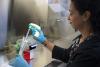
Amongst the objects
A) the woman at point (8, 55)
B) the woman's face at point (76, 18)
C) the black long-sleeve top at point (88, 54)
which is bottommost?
the woman at point (8, 55)

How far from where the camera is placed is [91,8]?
1085 mm

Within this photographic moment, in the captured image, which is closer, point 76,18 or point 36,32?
point 76,18

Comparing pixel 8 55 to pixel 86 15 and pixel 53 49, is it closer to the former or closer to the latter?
pixel 53 49

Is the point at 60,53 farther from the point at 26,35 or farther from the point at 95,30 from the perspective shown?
the point at 95,30

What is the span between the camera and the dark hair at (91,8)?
1.08 m

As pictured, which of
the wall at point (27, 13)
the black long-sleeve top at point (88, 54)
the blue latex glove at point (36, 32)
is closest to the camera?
the black long-sleeve top at point (88, 54)

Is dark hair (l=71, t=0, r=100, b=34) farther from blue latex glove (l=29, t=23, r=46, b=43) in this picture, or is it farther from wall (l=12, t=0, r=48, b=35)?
wall (l=12, t=0, r=48, b=35)

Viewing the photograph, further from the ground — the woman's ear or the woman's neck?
the woman's ear

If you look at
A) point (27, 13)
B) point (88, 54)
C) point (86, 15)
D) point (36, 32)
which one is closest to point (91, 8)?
point (86, 15)

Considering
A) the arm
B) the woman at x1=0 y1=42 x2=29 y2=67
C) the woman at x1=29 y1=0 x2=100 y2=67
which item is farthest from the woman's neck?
the woman at x1=0 y1=42 x2=29 y2=67

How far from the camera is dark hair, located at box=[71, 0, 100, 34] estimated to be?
A: 108 cm

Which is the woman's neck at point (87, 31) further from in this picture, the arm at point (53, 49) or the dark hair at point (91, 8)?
the arm at point (53, 49)

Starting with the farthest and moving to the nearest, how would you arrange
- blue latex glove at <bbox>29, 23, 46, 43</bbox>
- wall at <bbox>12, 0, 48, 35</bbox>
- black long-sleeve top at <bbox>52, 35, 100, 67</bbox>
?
wall at <bbox>12, 0, 48, 35</bbox> → blue latex glove at <bbox>29, 23, 46, 43</bbox> → black long-sleeve top at <bbox>52, 35, 100, 67</bbox>

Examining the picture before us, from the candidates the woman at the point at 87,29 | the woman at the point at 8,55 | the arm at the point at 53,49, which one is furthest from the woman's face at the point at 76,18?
the woman at the point at 8,55
